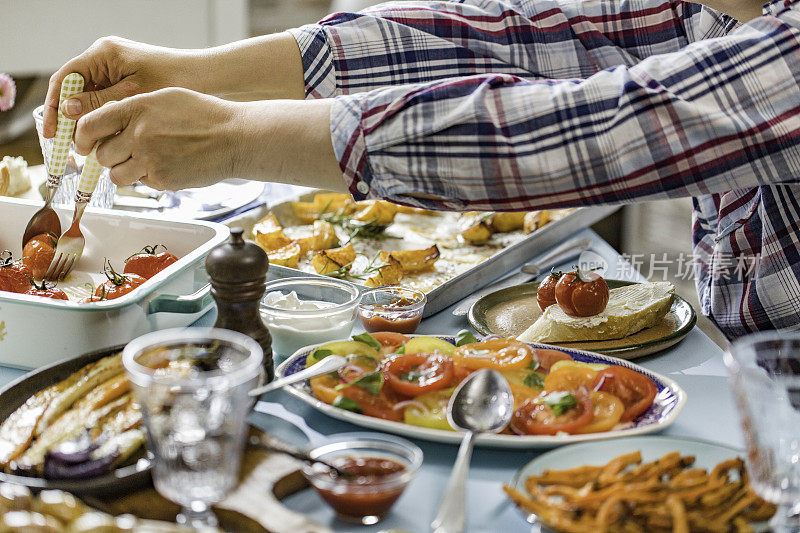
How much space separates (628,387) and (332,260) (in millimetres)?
865

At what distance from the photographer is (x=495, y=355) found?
125cm

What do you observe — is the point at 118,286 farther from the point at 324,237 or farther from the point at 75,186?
the point at 324,237

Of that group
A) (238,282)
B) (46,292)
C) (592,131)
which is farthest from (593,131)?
(46,292)

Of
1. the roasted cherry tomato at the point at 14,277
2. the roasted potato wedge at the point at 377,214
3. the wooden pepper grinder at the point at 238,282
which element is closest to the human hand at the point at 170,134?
the wooden pepper grinder at the point at 238,282

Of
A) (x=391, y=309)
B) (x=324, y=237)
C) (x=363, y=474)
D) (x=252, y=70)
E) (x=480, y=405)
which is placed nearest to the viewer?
(x=363, y=474)

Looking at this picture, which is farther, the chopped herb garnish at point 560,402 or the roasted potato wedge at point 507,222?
the roasted potato wedge at point 507,222

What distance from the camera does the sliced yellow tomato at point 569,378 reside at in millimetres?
1176

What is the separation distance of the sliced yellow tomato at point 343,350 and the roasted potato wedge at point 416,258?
621 millimetres

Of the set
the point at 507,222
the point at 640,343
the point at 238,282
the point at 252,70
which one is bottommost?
the point at 507,222

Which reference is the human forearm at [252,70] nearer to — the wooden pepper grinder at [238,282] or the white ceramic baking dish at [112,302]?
the white ceramic baking dish at [112,302]

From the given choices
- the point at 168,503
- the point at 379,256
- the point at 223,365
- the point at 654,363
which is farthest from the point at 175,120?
the point at 654,363

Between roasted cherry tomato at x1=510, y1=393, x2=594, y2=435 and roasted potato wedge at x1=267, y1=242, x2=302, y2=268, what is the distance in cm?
85

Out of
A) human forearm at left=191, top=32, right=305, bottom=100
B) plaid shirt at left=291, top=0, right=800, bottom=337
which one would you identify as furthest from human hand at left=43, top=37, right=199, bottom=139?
plaid shirt at left=291, top=0, right=800, bottom=337

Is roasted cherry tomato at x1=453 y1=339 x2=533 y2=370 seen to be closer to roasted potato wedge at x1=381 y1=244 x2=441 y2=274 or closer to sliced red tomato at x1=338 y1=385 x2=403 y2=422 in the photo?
sliced red tomato at x1=338 y1=385 x2=403 y2=422
